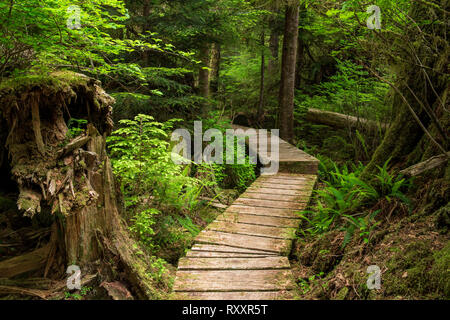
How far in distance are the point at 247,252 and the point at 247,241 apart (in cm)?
29

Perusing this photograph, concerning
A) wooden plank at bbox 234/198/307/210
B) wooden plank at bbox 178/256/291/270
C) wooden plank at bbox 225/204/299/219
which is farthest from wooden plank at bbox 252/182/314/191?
wooden plank at bbox 178/256/291/270

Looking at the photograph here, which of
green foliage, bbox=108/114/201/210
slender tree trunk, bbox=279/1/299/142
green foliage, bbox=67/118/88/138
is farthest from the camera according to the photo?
slender tree trunk, bbox=279/1/299/142

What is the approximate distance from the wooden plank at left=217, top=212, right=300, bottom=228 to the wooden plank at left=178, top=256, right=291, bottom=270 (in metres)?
0.97

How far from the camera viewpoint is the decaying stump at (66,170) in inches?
101

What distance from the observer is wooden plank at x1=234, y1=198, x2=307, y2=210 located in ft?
17.8

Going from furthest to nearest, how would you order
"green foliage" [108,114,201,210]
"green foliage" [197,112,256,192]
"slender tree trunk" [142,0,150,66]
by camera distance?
"green foliage" [197,112,256,192] < "slender tree trunk" [142,0,150,66] < "green foliage" [108,114,201,210]

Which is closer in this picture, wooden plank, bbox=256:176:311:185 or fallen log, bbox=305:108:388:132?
wooden plank, bbox=256:176:311:185

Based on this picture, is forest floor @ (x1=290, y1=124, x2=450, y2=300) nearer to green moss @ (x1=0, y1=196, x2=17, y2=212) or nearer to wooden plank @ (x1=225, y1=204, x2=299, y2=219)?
wooden plank @ (x1=225, y1=204, x2=299, y2=219)

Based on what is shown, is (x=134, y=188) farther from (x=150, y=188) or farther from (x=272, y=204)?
(x=272, y=204)

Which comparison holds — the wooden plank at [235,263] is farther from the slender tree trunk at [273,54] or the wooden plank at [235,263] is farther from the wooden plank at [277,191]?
the slender tree trunk at [273,54]

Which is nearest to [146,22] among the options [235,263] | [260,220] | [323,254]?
[260,220]
